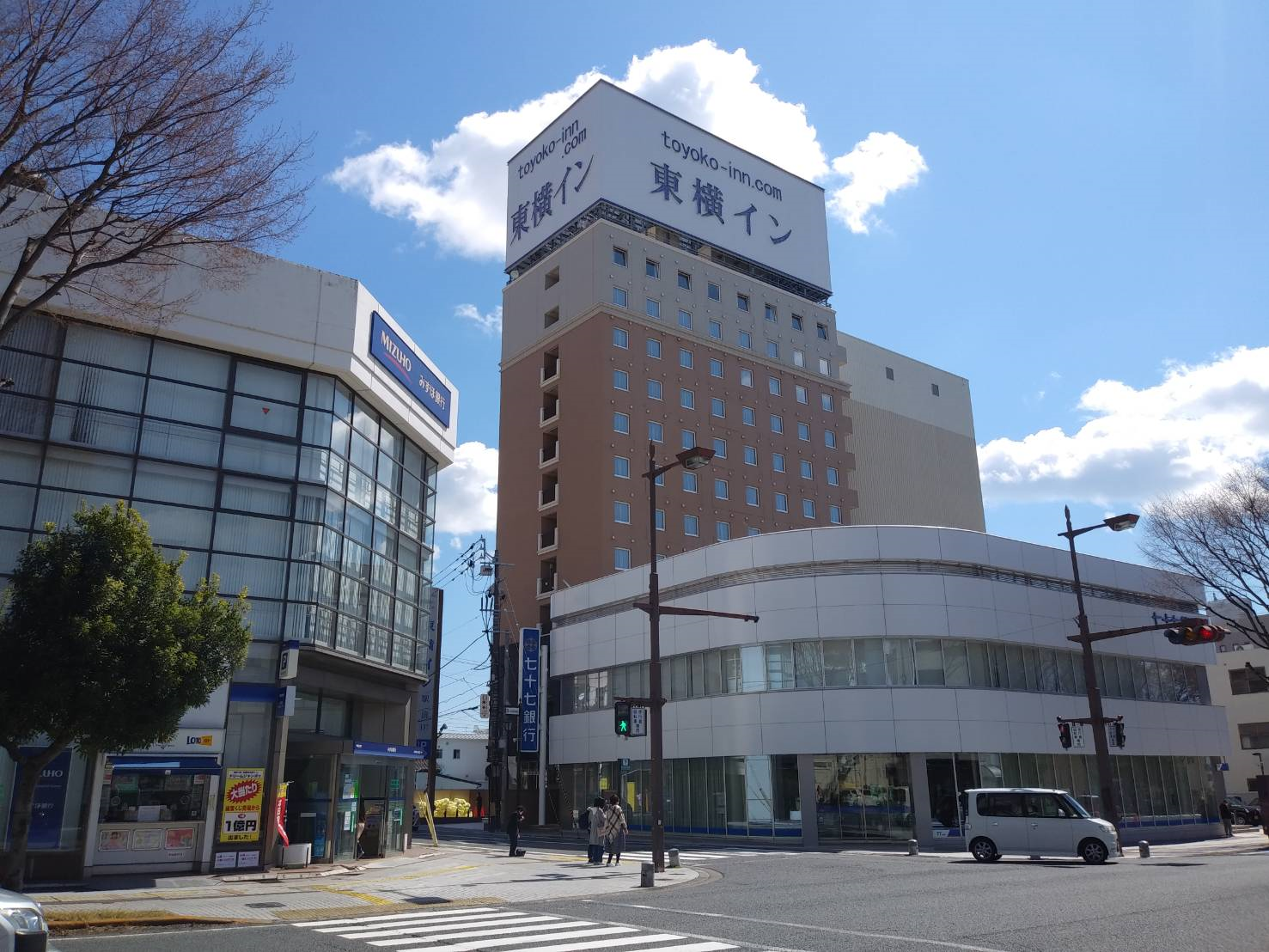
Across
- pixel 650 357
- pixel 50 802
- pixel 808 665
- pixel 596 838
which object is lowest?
pixel 596 838

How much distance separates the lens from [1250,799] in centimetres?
6322

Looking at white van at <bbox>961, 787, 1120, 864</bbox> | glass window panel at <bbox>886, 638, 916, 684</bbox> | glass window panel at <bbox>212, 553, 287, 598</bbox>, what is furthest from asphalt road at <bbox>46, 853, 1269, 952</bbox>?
glass window panel at <bbox>886, 638, 916, 684</bbox>

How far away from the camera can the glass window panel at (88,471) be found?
22453 mm

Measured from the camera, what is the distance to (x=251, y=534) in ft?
80.7

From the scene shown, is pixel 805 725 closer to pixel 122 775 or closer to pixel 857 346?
pixel 122 775

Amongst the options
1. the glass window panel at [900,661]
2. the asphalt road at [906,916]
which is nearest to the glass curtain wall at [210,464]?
the asphalt road at [906,916]

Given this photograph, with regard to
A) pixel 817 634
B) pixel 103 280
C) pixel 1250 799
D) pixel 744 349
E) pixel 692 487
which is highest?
pixel 744 349

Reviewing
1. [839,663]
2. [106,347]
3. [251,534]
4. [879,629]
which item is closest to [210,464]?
[251,534]

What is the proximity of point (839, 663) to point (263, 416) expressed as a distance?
22342 millimetres

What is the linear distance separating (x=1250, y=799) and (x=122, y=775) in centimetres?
6905

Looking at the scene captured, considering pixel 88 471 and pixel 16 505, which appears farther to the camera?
pixel 88 471

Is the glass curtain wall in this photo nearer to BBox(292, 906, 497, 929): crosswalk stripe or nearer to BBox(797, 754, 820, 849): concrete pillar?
BBox(292, 906, 497, 929): crosswalk stripe

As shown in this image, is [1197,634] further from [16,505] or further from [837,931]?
[16,505]

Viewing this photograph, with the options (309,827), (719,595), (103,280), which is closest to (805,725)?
(719,595)
